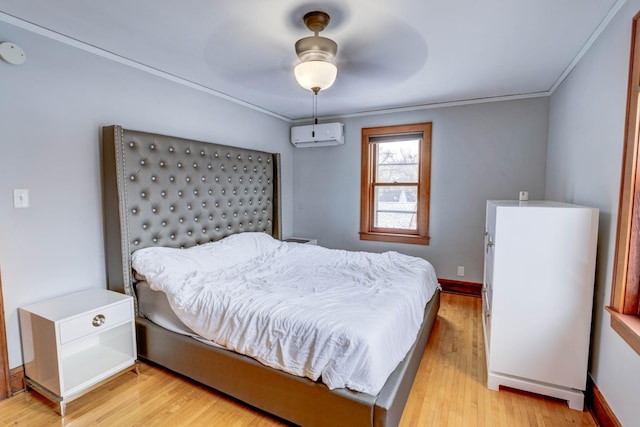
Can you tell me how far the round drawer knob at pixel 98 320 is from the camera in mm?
1830

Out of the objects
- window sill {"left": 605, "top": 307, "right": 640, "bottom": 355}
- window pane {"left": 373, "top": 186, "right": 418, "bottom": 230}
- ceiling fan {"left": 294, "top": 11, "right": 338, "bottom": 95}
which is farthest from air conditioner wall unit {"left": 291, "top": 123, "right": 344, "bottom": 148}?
→ window sill {"left": 605, "top": 307, "right": 640, "bottom": 355}

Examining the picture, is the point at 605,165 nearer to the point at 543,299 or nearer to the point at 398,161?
the point at 543,299

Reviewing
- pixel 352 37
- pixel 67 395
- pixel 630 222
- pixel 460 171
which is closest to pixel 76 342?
pixel 67 395

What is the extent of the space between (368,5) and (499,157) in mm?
2441

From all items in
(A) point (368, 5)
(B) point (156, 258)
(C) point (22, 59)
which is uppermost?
(A) point (368, 5)

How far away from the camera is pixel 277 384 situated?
1614mm

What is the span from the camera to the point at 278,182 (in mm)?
3744

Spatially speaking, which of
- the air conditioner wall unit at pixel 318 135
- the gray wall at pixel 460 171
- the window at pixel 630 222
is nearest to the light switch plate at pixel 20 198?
the gray wall at pixel 460 171

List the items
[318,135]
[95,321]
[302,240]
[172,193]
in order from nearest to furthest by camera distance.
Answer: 1. [95,321]
2. [172,193]
3. [318,135]
4. [302,240]

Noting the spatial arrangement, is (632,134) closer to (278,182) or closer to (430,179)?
(430,179)

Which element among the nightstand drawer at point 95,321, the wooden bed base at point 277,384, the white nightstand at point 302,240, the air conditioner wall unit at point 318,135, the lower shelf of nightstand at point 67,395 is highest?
the air conditioner wall unit at point 318,135

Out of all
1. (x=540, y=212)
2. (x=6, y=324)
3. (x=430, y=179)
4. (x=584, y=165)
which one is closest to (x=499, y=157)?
(x=430, y=179)

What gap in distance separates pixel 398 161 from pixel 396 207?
1.90ft

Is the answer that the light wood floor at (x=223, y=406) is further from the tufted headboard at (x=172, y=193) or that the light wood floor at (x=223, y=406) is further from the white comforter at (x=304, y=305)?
the tufted headboard at (x=172, y=193)
